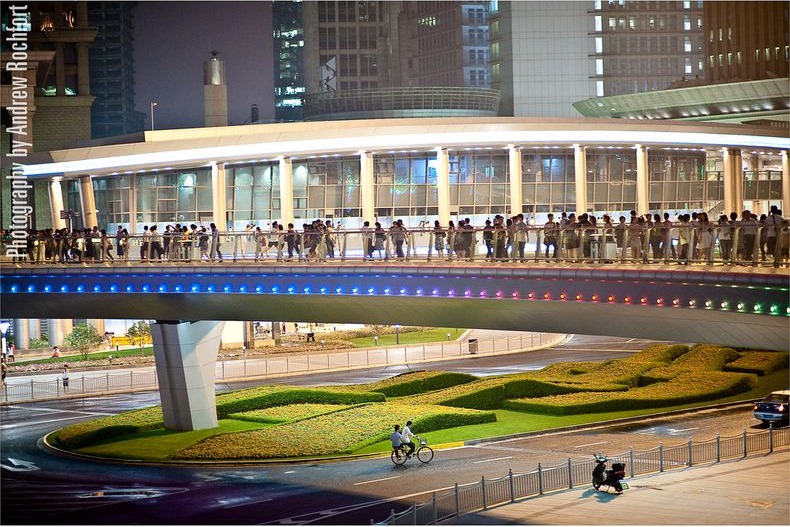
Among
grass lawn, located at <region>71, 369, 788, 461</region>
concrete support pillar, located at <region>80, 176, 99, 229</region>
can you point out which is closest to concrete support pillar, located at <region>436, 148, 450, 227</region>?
grass lawn, located at <region>71, 369, 788, 461</region>

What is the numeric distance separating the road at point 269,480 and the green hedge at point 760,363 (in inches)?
322

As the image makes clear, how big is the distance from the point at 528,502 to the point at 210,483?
10.4 metres

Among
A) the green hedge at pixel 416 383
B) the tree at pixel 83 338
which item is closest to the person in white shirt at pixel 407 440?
the green hedge at pixel 416 383

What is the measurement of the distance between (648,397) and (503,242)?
857 inches

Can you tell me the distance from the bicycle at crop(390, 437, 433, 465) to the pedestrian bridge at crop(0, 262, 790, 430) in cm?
575

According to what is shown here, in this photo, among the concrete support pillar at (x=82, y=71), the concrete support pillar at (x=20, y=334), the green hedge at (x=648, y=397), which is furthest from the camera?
the concrete support pillar at (x=82, y=71)

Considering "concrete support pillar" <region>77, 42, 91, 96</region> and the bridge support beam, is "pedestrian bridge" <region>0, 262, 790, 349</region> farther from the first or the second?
"concrete support pillar" <region>77, 42, 91, 96</region>

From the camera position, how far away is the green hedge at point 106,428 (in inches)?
1911

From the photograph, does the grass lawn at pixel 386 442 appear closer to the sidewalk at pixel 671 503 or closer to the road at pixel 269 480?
the road at pixel 269 480

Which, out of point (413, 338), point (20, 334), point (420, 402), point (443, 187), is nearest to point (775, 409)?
point (420, 402)

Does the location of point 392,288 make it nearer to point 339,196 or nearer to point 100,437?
point 100,437

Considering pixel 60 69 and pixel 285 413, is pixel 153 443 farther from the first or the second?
pixel 60 69

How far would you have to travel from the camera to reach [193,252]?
1631 inches

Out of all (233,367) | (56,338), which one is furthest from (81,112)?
(233,367)
